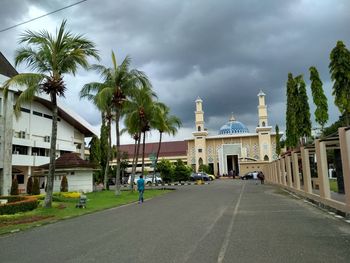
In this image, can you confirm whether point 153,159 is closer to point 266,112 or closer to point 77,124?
point 77,124

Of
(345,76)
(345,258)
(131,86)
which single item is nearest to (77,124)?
(131,86)

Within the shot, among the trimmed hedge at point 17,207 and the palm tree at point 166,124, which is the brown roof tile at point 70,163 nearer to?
the palm tree at point 166,124

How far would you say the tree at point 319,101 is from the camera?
30.6 metres

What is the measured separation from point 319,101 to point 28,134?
29.0m

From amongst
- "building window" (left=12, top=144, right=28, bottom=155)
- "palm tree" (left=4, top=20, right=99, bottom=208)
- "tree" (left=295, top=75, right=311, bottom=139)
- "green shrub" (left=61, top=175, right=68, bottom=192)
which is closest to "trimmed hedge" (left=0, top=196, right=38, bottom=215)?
"palm tree" (left=4, top=20, right=99, bottom=208)

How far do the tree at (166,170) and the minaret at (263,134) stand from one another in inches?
1346

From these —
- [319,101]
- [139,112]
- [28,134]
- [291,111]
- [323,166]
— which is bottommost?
[323,166]

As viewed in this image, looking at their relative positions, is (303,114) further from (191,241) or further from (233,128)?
(233,128)

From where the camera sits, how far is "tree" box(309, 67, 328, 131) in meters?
30.6

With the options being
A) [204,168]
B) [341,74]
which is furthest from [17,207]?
[204,168]

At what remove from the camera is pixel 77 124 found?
4888cm

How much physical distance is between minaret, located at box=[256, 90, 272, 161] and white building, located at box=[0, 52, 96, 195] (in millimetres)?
44134

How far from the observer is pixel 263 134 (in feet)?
275

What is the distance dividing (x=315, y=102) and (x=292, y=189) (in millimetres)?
8962
